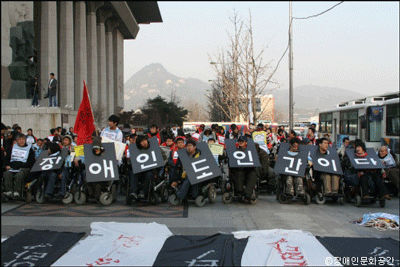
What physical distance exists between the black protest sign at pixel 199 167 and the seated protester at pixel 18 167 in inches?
137

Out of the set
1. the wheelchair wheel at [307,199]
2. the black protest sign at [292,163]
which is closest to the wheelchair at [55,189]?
the black protest sign at [292,163]

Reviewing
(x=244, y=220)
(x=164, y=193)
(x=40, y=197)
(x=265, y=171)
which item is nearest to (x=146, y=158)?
(x=164, y=193)

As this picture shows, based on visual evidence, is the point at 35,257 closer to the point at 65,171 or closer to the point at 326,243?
the point at 326,243

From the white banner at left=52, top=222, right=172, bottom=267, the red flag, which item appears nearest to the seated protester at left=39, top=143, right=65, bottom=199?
the red flag

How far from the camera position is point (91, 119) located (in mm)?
10305

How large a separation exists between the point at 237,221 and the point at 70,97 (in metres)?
33.8

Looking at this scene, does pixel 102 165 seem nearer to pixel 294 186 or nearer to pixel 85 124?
pixel 85 124

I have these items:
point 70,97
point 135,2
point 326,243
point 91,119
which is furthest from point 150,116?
point 326,243

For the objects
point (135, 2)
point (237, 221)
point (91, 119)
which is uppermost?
point (135, 2)

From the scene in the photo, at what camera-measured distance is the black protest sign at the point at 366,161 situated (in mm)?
9914

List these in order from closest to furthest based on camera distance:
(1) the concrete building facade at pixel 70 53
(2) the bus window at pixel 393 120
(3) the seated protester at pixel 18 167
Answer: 1. (3) the seated protester at pixel 18 167
2. (2) the bus window at pixel 393 120
3. (1) the concrete building facade at pixel 70 53

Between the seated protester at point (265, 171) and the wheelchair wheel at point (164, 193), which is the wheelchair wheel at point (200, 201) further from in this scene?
the seated protester at point (265, 171)

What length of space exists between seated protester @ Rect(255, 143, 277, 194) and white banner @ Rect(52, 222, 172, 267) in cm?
437

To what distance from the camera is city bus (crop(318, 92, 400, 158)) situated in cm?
1677
